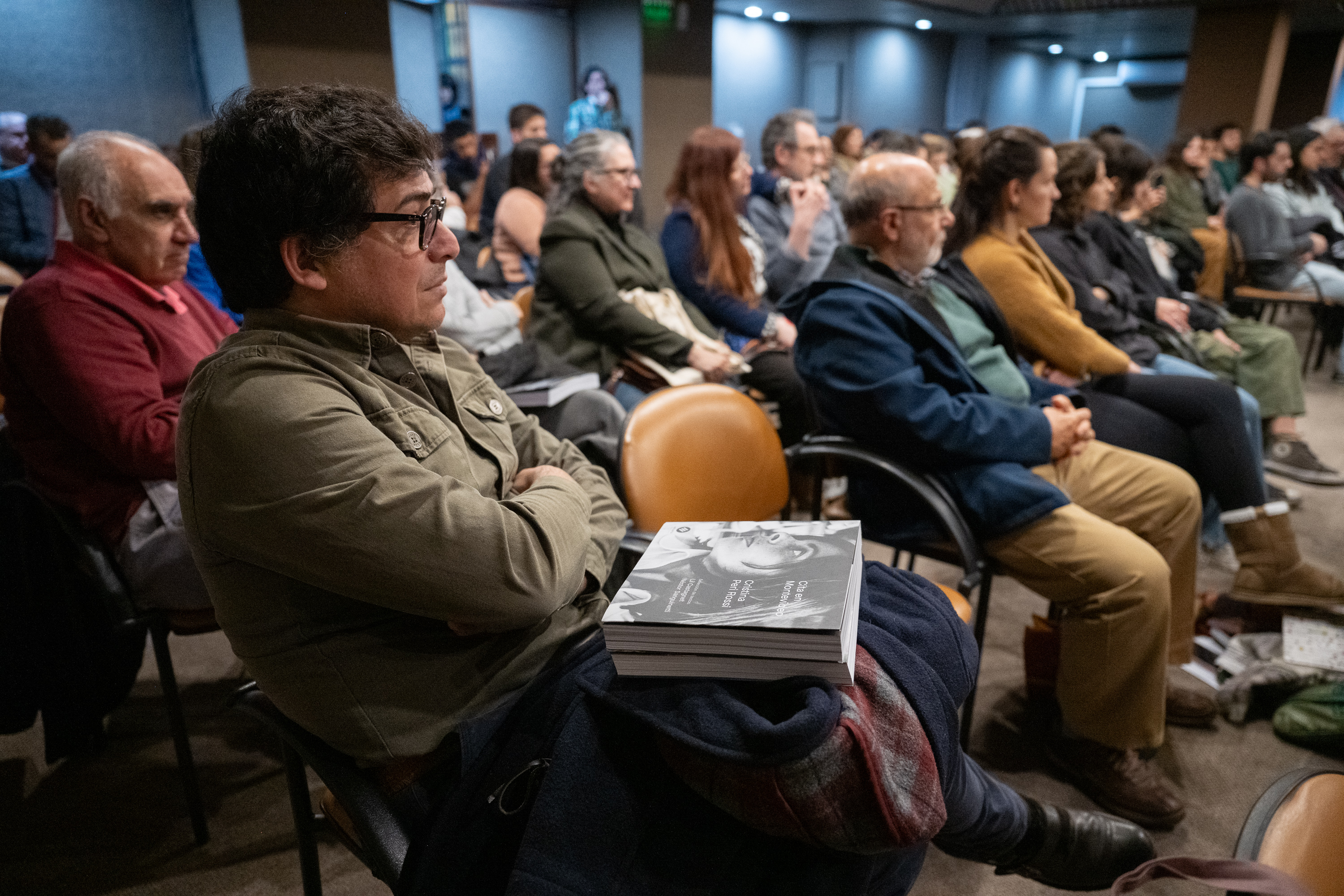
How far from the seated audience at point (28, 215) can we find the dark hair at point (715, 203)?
2991 mm

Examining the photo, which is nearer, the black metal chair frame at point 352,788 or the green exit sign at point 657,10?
the black metal chair frame at point 352,788

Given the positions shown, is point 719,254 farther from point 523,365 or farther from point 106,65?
point 106,65

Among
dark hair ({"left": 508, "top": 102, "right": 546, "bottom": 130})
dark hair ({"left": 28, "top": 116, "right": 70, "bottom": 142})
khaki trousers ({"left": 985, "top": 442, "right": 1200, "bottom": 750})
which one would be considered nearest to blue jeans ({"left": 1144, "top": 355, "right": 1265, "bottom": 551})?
khaki trousers ({"left": 985, "top": 442, "right": 1200, "bottom": 750})

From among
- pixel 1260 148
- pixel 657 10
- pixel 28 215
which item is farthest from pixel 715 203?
pixel 657 10

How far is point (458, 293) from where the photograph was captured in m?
→ 2.90

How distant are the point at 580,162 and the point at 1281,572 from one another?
2.52 metres

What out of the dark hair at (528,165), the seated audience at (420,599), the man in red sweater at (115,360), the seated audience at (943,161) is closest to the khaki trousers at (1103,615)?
the seated audience at (420,599)

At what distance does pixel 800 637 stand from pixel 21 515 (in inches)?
67.3

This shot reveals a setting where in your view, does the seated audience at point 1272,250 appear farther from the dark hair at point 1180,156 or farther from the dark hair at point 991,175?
the dark hair at point 991,175

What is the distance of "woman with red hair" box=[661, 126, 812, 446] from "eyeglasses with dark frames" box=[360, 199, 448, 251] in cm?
238

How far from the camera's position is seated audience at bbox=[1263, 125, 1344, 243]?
6027 mm

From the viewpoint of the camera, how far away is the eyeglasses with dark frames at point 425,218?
1025 millimetres

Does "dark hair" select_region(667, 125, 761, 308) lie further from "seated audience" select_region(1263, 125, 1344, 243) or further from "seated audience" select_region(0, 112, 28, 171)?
"seated audience" select_region(1263, 125, 1344, 243)

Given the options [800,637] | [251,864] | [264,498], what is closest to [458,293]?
[251,864]
